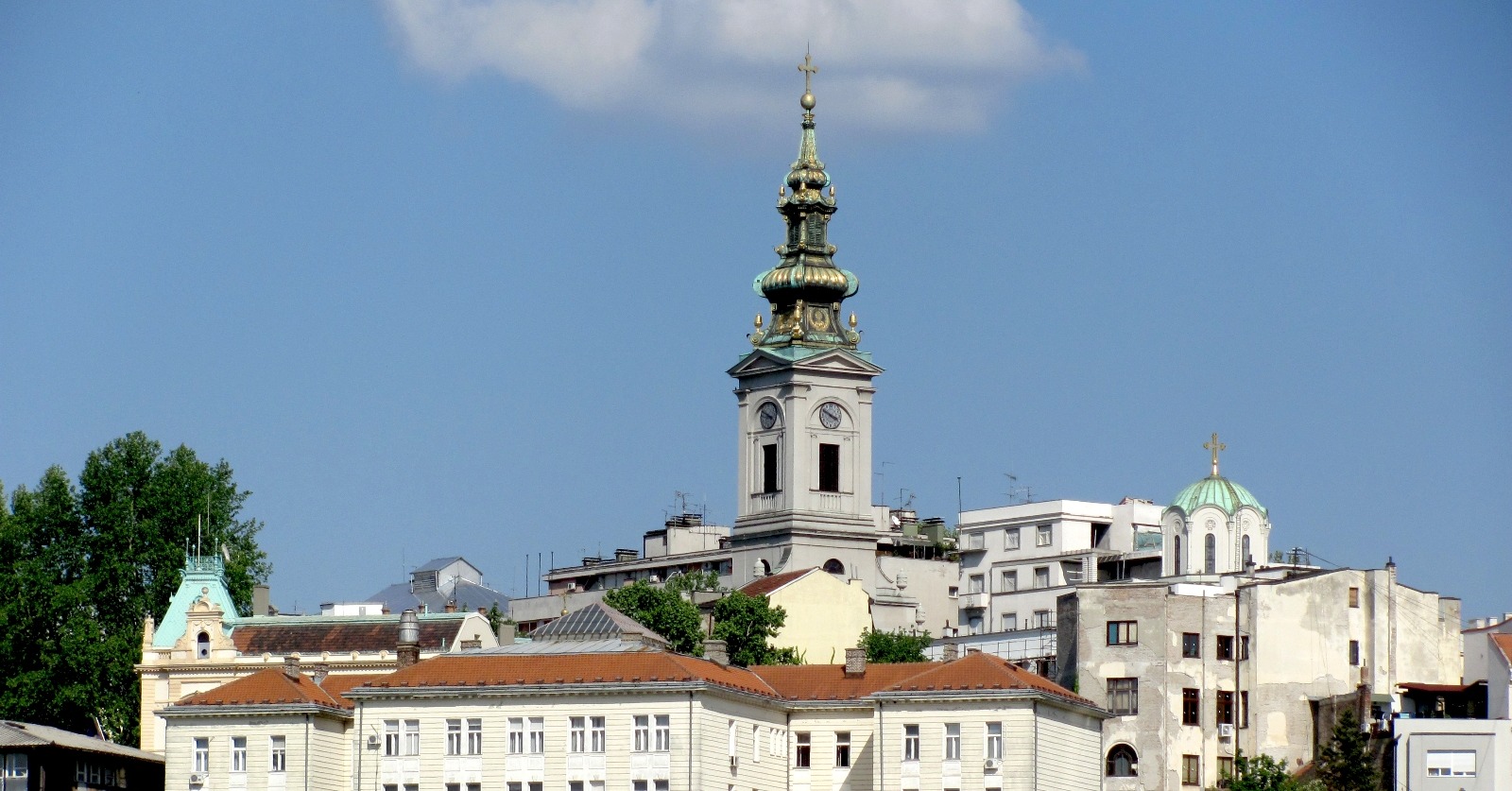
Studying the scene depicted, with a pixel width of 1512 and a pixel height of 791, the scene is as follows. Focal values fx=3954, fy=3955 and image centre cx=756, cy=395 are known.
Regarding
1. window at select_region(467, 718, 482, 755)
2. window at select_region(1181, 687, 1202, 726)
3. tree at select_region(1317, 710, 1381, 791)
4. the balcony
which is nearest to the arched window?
window at select_region(1181, 687, 1202, 726)

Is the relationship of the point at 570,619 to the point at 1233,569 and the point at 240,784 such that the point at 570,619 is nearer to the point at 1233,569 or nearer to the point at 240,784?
the point at 240,784

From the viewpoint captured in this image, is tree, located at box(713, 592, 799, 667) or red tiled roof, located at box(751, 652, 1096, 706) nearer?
red tiled roof, located at box(751, 652, 1096, 706)

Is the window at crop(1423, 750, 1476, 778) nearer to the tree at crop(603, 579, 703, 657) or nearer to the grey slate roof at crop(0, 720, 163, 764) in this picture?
the tree at crop(603, 579, 703, 657)

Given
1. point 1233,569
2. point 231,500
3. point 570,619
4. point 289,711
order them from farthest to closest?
point 231,500 < point 1233,569 < point 570,619 < point 289,711

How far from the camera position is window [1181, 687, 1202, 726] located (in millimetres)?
140750

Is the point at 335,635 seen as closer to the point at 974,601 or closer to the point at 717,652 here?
the point at 717,652

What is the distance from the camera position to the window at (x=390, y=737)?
128 metres

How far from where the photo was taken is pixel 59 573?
165125mm

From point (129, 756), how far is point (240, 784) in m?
10.9

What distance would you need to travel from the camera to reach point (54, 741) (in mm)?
135750

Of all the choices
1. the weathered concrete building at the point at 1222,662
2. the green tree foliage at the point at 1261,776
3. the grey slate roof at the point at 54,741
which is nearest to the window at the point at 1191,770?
the weathered concrete building at the point at 1222,662

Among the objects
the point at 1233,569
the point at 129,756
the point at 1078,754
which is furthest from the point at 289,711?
the point at 1233,569

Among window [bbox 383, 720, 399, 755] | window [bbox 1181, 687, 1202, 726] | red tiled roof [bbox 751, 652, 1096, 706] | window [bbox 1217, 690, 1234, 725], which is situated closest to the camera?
red tiled roof [bbox 751, 652, 1096, 706]

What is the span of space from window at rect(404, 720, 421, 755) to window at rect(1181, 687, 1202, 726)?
29196 millimetres
